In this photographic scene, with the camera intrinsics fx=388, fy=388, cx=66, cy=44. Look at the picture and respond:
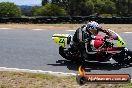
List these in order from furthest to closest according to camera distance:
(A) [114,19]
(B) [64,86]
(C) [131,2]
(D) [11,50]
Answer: (C) [131,2]
(A) [114,19]
(D) [11,50]
(B) [64,86]

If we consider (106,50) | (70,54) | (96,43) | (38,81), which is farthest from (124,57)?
(38,81)

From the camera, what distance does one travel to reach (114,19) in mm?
28922

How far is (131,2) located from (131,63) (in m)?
52.9

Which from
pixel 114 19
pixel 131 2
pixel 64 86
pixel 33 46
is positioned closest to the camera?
pixel 64 86

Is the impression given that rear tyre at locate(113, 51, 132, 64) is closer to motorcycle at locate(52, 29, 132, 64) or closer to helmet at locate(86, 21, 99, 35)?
motorcycle at locate(52, 29, 132, 64)

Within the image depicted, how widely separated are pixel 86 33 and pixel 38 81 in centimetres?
292

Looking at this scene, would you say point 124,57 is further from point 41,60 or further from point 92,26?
point 41,60

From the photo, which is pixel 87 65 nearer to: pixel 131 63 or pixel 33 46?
pixel 131 63

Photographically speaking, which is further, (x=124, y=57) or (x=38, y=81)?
(x=124, y=57)

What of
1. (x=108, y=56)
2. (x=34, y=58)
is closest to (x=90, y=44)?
(x=108, y=56)

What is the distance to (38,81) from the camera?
9102 millimetres

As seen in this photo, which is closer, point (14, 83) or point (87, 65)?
point (14, 83)

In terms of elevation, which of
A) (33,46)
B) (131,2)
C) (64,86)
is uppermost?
(64,86)

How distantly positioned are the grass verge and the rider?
6.74 feet
